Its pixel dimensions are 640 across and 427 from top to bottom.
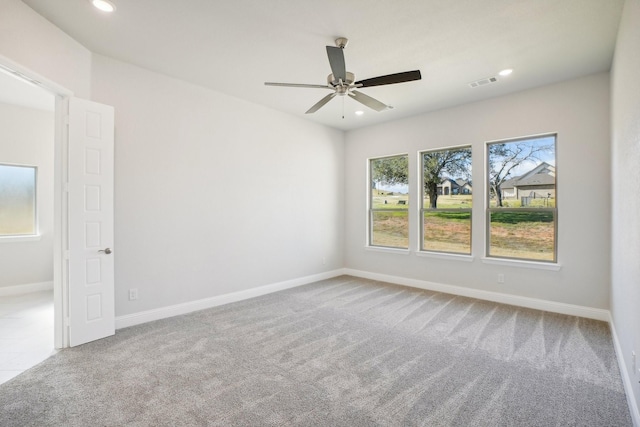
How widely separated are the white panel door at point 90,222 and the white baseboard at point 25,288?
9.95ft

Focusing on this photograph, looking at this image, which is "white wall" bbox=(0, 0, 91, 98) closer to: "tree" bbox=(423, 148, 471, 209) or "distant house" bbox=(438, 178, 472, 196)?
"tree" bbox=(423, 148, 471, 209)

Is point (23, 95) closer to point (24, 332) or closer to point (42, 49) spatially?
point (42, 49)

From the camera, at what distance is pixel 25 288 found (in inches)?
192

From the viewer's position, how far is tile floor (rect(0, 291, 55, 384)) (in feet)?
8.75

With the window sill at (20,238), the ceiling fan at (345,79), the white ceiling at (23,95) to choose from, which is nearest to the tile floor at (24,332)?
the window sill at (20,238)

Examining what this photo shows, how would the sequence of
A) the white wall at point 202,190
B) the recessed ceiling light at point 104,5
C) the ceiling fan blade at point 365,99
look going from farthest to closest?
the white wall at point 202,190, the ceiling fan blade at point 365,99, the recessed ceiling light at point 104,5

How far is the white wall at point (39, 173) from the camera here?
4793 millimetres

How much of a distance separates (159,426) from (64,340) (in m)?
1.84

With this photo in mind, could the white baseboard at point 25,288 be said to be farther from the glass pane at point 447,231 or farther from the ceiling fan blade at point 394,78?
the glass pane at point 447,231

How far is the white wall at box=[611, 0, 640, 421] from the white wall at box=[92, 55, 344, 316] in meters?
4.18

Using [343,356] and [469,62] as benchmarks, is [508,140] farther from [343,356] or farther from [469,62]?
[343,356]

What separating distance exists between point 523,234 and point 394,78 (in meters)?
3.21

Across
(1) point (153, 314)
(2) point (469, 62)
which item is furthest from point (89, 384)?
(2) point (469, 62)

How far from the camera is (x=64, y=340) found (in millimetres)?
2939
